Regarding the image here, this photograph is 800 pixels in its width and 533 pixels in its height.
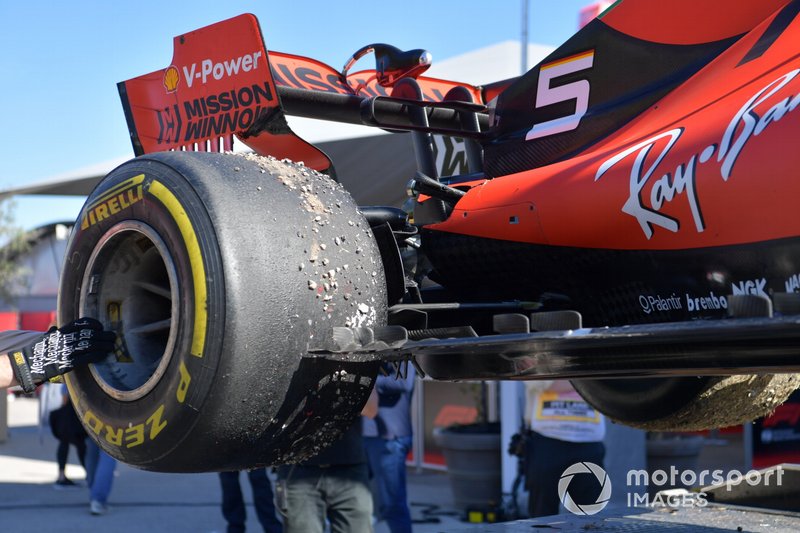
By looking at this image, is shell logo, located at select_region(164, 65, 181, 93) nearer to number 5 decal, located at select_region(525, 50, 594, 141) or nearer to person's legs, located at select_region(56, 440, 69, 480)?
number 5 decal, located at select_region(525, 50, 594, 141)

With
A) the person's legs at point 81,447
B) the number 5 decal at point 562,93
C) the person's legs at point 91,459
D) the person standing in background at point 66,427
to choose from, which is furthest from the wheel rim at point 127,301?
the person's legs at point 81,447

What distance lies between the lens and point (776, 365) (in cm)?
193

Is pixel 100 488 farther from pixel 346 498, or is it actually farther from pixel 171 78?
pixel 171 78

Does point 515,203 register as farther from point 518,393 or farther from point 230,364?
point 518,393

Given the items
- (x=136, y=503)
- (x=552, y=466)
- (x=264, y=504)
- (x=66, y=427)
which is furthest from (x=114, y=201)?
(x=66, y=427)

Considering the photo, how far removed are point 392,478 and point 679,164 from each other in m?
4.08

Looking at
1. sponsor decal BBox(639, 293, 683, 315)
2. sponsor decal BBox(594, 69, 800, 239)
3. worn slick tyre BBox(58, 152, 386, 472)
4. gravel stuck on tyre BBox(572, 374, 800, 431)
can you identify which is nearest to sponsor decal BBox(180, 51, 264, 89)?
worn slick tyre BBox(58, 152, 386, 472)

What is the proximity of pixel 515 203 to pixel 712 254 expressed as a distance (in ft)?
1.96

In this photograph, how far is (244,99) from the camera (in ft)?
9.27

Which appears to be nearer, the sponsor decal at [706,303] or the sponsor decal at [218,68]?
the sponsor decal at [706,303]

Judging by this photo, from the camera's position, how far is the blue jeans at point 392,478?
229 inches

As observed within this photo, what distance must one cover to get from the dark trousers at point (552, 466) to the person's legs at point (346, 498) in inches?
48.1

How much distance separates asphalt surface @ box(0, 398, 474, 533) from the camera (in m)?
7.86

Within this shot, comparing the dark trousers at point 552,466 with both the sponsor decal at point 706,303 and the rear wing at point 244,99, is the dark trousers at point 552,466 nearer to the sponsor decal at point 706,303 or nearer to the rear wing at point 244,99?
the rear wing at point 244,99
